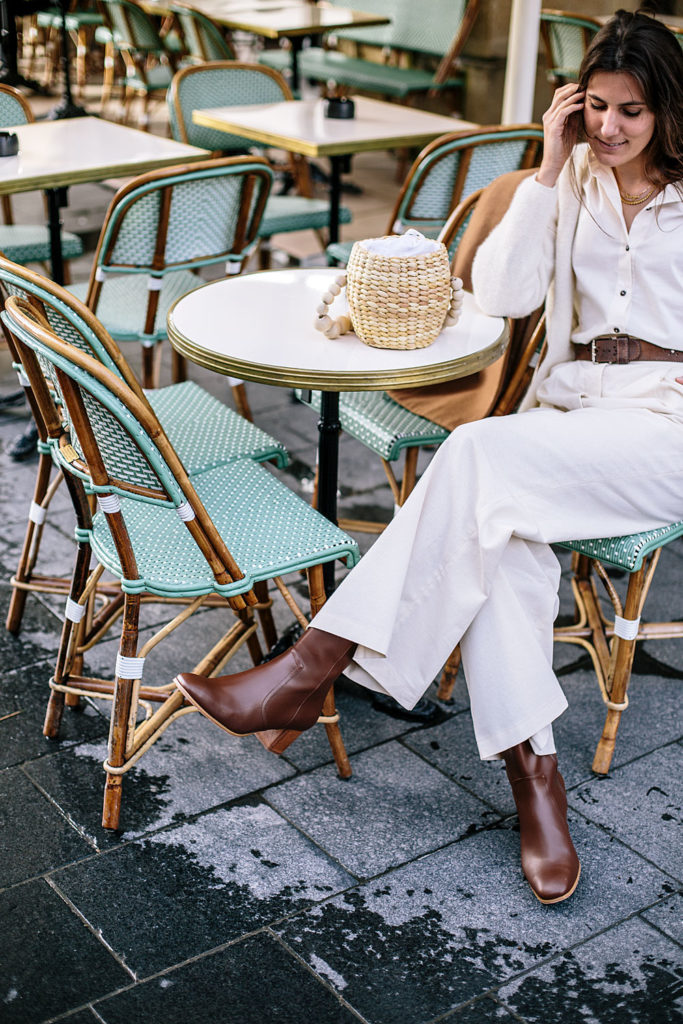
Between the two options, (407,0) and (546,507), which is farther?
(407,0)

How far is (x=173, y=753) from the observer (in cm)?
249

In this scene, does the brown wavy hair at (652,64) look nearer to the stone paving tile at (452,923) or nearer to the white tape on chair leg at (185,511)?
the white tape on chair leg at (185,511)

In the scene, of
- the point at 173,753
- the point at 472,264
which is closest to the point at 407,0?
the point at 472,264

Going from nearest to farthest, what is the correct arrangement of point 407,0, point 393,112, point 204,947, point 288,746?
point 204,947
point 288,746
point 393,112
point 407,0

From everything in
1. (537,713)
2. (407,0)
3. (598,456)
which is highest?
(407,0)

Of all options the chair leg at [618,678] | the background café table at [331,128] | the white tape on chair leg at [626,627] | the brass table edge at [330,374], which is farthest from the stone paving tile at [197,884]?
the background café table at [331,128]

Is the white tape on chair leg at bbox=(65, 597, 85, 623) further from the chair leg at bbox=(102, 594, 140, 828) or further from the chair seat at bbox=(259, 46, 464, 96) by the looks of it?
the chair seat at bbox=(259, 46, 464, 96)

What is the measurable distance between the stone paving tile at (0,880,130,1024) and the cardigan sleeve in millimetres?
1504

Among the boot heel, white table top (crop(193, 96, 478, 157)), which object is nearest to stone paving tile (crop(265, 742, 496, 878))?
the boot heel

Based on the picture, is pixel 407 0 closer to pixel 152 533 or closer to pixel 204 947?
pixel 152 533

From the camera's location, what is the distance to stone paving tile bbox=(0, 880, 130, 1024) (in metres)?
1.87

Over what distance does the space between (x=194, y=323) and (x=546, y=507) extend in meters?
0.81

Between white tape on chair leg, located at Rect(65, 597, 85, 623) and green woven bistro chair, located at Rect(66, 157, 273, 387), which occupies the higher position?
green woven bistro chair, located at Rect(66, 157, 273, 387)

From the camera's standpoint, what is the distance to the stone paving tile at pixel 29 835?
7.06 ft
